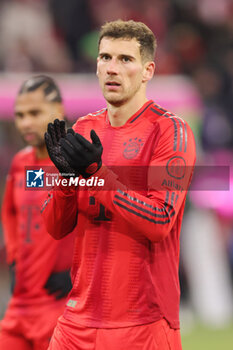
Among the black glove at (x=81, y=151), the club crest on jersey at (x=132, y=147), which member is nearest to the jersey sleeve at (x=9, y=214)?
the club crest on jersey at (x=132, y=147)

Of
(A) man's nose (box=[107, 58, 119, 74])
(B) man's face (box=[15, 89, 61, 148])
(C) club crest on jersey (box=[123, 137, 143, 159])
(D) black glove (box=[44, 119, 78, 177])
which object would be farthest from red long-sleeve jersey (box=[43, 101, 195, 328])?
(B) man's face (box=[15, 89, 61, 148])

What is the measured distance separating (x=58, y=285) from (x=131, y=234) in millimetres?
1430

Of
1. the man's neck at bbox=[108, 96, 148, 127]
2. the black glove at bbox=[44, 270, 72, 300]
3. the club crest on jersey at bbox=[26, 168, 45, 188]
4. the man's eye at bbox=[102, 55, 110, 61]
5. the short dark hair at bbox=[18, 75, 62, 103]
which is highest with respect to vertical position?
the short dark hair at bbox=[18, 75, 62, 103]

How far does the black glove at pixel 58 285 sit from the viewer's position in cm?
463

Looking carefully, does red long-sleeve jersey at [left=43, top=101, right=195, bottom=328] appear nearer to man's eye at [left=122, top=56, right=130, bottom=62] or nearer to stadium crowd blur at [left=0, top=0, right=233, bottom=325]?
man's eye at [left=122, top=56, right=130, bottom=62]

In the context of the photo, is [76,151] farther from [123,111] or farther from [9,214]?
[9,214]

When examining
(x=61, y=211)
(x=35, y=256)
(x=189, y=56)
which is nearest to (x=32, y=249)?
(x=35, y=256)

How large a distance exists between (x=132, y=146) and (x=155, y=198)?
33cm

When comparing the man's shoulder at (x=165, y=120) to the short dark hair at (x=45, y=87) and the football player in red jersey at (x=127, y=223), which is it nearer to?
the football player in red jersey at (x=127, y=223)

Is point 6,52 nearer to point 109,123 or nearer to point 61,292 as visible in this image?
point 61,292

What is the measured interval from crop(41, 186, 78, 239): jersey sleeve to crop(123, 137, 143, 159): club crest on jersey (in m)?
0.31

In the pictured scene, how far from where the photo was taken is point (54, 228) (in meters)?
3.46

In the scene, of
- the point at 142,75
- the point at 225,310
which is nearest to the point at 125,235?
the point at 142,75

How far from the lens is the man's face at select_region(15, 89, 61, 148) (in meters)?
4.71
